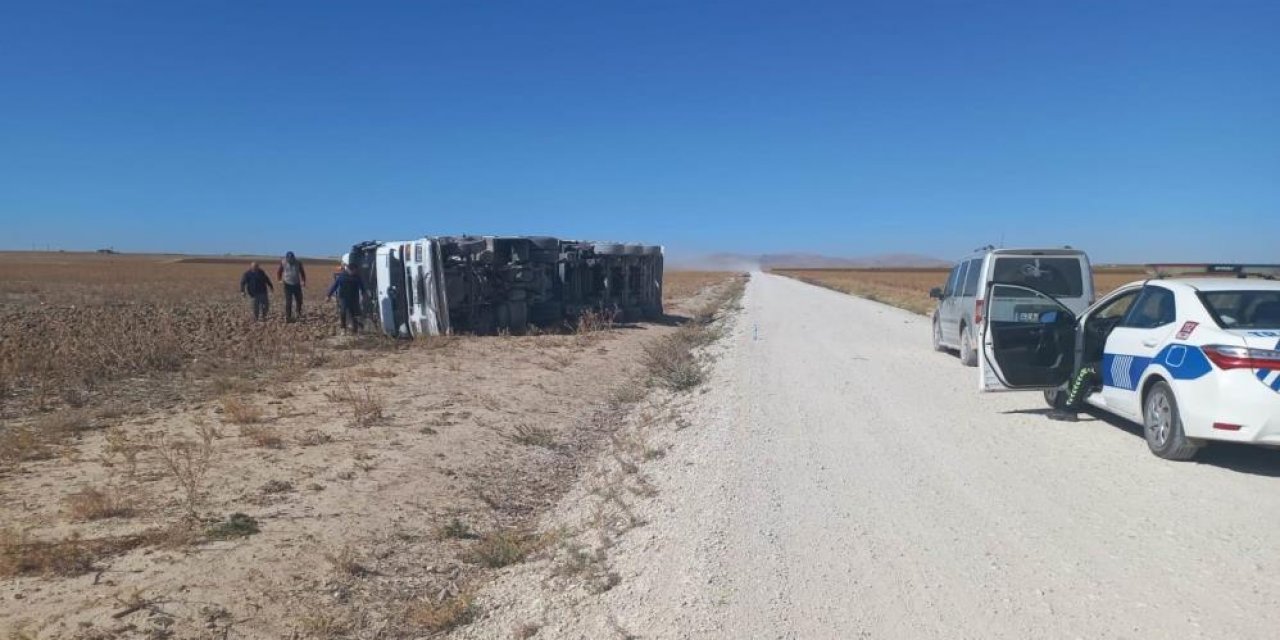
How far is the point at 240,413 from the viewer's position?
30.1ft

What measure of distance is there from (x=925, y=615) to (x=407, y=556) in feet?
10.3

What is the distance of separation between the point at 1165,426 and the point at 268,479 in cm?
739

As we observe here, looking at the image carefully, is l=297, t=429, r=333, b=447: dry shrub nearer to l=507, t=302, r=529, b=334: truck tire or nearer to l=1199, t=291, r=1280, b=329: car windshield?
l=1199, t=291, r=1280, b=329: car windshield

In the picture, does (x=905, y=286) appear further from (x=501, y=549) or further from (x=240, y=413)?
(x=501, y=549)

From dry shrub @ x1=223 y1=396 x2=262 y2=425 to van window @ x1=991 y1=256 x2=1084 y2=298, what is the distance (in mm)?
10082

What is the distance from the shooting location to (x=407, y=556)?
5398mm

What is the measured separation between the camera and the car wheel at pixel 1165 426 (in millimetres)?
6832

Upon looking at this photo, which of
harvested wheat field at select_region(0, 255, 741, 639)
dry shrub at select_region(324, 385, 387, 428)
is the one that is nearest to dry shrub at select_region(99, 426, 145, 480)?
harvested wheat field at select_region(0, 255, 741, 639)

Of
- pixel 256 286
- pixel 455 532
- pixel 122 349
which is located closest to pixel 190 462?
pixel 455 532

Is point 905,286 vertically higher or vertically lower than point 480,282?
lower

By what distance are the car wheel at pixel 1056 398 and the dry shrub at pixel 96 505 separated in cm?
875

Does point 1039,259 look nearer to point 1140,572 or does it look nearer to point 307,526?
point 1140,572

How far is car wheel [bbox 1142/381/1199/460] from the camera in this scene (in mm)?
6832

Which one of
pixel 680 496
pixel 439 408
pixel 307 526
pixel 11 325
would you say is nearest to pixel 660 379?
pixel 439 408
